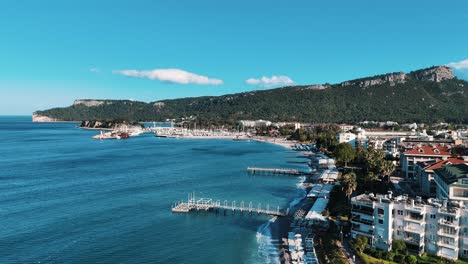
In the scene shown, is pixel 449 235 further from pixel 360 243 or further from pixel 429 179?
pixel 429 179

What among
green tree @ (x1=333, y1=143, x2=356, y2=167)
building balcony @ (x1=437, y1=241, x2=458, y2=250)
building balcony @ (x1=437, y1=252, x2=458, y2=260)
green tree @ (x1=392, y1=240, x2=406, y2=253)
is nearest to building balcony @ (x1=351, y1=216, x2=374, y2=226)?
green tree @ (x1=392, y1=240, x2=406, y2=253)

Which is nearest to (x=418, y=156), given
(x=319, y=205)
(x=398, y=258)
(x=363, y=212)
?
(x=319, y=205)

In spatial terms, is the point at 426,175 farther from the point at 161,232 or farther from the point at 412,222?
the point at 161,232

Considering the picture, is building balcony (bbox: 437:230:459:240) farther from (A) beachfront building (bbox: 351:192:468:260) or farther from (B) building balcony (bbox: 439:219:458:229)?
(B) building balcony (bbox: 439:219:458:229)

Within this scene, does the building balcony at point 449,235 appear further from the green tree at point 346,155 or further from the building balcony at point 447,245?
the green tree at point 346,155

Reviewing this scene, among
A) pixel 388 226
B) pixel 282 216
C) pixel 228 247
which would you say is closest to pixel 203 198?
pixel 282 216
